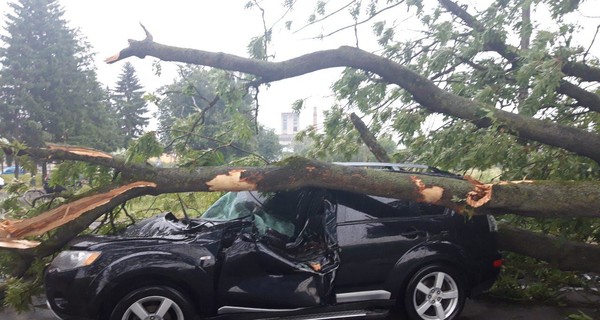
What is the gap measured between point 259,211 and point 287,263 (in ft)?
2.94

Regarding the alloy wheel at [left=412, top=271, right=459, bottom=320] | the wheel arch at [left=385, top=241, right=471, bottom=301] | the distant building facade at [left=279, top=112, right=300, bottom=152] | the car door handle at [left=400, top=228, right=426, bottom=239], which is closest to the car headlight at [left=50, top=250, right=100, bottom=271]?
the wheel arch at [left=385, top=241, right=471, bottom=301]

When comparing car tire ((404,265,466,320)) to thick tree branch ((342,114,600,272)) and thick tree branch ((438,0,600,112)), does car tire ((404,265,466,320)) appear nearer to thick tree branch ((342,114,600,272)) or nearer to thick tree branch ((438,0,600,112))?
thick tree branch ((342,114,600,272))

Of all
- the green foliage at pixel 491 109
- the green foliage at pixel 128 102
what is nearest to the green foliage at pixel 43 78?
the green foliage at pixel 128 102

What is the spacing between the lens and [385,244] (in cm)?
475

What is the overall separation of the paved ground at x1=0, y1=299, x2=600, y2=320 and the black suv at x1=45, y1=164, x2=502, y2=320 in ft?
1.37

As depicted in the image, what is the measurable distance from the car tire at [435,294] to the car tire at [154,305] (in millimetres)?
1998

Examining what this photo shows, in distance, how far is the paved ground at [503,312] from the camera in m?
5.19

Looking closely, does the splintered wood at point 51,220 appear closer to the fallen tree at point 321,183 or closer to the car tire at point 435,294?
the fallen tree at point 321,183

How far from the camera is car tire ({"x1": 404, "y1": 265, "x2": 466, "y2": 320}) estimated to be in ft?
15.7

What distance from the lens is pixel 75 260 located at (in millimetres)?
4141

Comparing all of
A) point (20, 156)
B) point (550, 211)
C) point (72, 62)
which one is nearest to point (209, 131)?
point (20, 156)

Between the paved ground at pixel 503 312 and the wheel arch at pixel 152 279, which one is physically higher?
the wheel arch at pixel 152 279

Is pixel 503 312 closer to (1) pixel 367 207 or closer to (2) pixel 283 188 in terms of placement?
(1) pixel 367 207

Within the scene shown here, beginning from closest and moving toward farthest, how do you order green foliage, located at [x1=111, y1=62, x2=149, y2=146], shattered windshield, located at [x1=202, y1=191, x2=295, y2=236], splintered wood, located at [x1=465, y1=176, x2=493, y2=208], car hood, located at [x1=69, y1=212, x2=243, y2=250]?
car hood, located at [x1=69, y1=212, x2=243, y2=250], splintered wood, located at [x1=465, y1=176, x2=493, y2=208], shattered windshield, located at [x1=202, y1=191, x2=295, y2=236], green foliage, located at [x1=111, y1=62, x2=149, y2=146]
